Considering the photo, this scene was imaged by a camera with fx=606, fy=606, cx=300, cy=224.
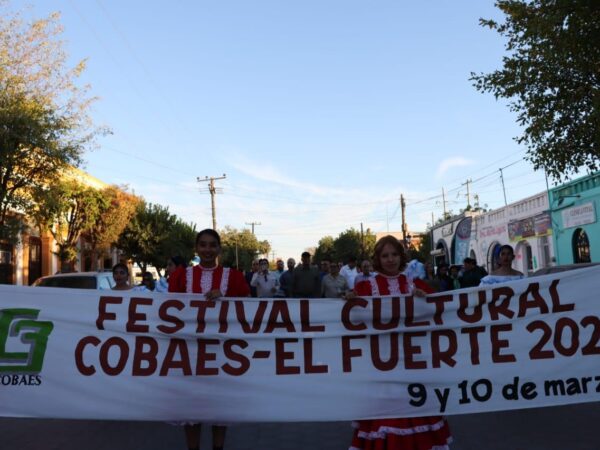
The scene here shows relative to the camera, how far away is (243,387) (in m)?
4.48

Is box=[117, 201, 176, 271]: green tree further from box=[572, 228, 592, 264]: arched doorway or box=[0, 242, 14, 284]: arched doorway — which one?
box=[572, 228, 592, 264]: arched doorway

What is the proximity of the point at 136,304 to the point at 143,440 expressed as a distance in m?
1.69

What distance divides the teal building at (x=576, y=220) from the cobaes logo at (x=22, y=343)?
22.8 metres

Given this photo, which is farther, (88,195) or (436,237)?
(436,237)


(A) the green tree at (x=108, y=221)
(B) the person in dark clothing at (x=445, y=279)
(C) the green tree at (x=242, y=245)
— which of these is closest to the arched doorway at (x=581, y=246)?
(B) the person in dark clothing at (x=445, y=279)

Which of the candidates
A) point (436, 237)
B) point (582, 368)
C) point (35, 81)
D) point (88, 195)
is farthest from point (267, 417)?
point (436, 237)

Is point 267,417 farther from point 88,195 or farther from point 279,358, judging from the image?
point 88,195

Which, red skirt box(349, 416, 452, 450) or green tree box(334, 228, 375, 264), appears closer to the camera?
red skirt box(349, 416, 452, 450)

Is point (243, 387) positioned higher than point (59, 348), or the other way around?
point (59, 348)

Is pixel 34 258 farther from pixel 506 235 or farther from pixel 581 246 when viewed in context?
pixel 581 246

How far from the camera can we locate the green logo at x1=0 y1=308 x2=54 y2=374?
455cm

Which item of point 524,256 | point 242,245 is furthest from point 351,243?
point 524,256

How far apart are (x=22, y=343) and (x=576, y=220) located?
24959 millimetres

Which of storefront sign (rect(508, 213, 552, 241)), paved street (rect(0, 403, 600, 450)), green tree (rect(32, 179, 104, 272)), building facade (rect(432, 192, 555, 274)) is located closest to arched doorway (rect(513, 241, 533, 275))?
building facade (rect(432, 192, 555, 274))
